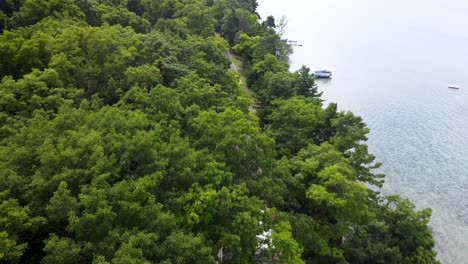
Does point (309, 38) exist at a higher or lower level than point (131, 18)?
higher

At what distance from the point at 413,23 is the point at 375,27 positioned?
42.7ft

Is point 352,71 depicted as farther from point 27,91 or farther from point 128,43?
point 27,91

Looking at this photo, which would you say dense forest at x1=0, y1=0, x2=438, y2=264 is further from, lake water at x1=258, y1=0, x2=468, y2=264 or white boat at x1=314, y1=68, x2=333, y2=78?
white boat at x1=314, y1=68, x2=333, y2=78

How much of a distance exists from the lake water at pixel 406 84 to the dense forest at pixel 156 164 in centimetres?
1047

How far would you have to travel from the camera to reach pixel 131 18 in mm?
30078

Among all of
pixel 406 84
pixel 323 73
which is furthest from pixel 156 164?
pixel 406 84

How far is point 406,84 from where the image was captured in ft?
174

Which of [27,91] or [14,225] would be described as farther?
[27,91]

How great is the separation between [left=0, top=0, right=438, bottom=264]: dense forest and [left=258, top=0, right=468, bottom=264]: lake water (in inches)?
412

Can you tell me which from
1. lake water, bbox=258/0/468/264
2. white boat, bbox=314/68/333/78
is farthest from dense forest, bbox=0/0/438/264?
white boat, bbox=314/68/333/78

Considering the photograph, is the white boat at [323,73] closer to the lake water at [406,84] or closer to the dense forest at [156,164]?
the lake water at [406,84]

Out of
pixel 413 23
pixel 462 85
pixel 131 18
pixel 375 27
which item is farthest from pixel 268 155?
pixel 413 23

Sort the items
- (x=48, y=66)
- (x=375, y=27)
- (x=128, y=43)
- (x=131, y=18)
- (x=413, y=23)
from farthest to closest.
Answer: (x=413, y=23)
(x=375, y=27)
(x=131, y=18)
(x=128, y=43)
(x=48, y=66)

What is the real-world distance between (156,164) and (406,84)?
48.3 meters
